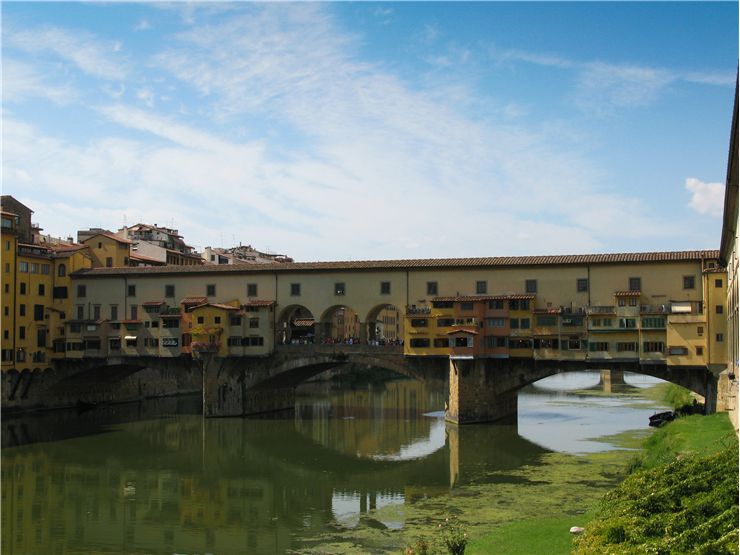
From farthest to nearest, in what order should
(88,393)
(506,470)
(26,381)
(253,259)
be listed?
(253,259)
(88,393)
(26,381)
(506,470)

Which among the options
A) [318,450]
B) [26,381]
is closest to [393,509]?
[318,450]

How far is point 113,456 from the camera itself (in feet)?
129

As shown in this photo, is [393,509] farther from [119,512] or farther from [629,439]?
[629,439]

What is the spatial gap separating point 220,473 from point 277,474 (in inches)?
99.1

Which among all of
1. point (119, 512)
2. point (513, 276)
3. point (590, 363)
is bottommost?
point (119, 512)

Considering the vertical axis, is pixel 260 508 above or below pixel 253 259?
below

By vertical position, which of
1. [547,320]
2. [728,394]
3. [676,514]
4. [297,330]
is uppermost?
[547,320]

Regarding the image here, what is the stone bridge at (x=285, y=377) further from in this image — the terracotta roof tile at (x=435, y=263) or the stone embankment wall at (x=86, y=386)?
the terracotta roof tile at (x=435, y=263)

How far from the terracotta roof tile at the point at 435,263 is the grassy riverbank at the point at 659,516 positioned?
707 inches

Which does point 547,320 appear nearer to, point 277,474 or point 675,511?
point 277,474

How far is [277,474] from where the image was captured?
34812 mm

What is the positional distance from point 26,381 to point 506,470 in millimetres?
35447

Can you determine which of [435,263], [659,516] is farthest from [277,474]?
[659,516]

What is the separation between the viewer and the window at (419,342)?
1854 inches
